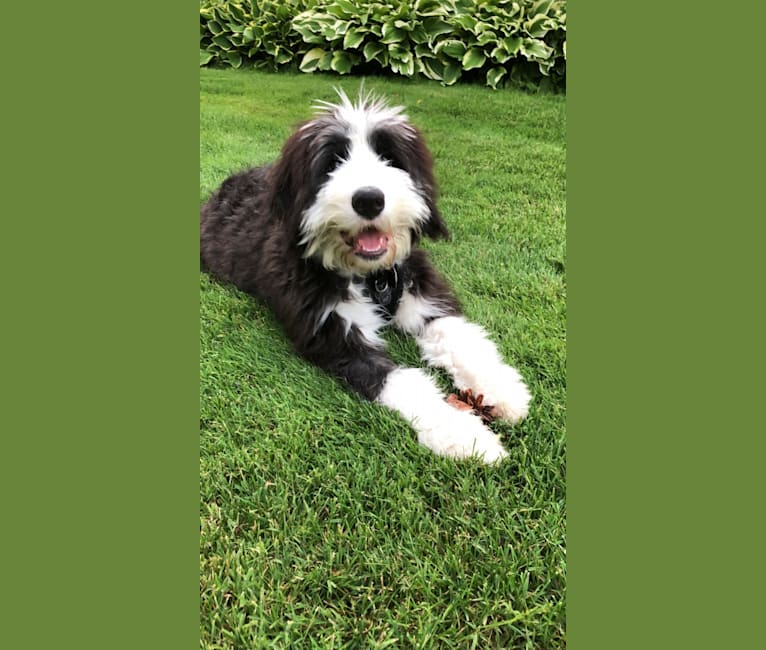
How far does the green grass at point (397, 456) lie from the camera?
1530 millimetres

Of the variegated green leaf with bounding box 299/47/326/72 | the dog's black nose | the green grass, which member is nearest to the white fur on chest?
the green grass

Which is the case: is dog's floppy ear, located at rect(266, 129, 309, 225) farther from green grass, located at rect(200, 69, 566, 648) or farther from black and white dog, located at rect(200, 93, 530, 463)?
green grass, located at rect(200, 69, 566, 648)

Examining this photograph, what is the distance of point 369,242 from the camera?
8.02 ft

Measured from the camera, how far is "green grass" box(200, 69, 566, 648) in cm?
153

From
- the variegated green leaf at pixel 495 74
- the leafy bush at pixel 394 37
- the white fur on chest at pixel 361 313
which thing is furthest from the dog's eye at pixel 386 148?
the white fur on chest at pixel 361 313

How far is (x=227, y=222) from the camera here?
3.41m

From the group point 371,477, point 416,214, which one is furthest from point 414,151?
point 371,477

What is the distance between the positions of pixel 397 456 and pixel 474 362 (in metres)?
0.66

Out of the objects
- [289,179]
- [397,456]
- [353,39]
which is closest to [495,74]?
[353,39]

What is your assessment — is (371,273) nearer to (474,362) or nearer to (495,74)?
(474,362)

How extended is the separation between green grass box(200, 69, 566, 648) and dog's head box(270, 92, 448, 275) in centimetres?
19

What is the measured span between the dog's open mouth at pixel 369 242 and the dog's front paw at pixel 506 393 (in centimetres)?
70

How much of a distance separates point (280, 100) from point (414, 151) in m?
0.74

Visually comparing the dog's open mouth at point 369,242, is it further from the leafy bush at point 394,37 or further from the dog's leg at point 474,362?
the leafy bush at point 394,37
